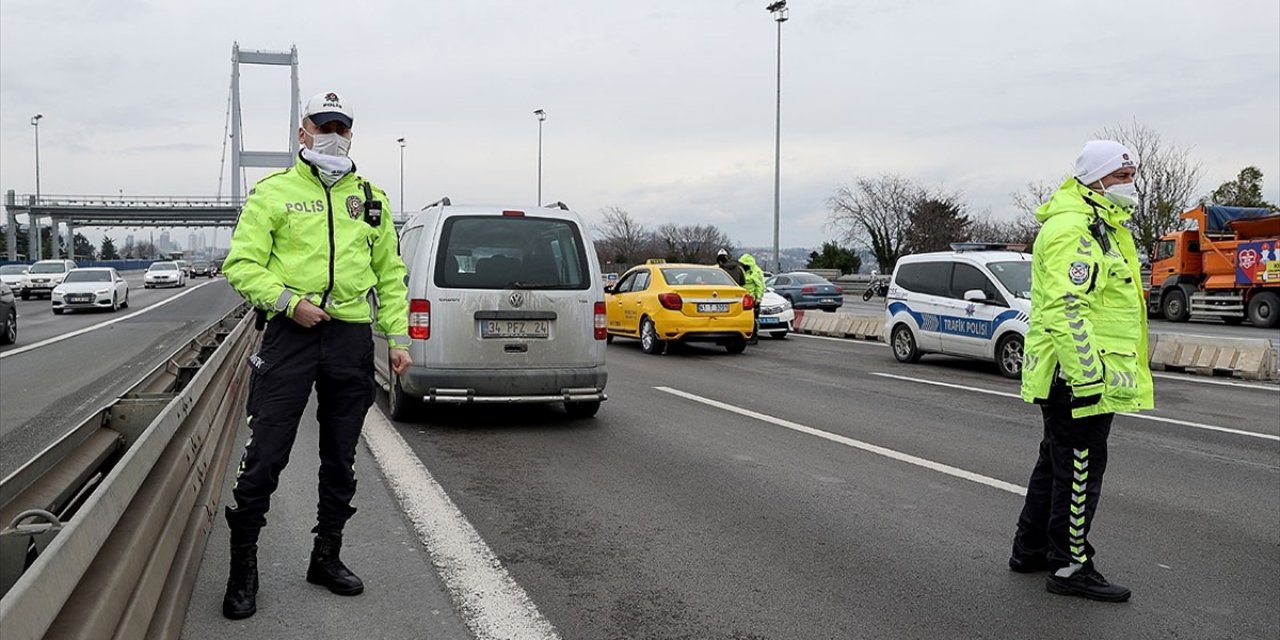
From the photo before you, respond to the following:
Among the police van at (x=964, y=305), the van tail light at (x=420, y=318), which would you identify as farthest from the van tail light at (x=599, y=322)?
the police van at (x=964, y=305)

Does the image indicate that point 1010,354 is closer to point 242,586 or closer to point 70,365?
point 242,586

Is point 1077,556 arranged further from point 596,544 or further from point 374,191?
point 374,191

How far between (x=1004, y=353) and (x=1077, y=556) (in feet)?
30.5

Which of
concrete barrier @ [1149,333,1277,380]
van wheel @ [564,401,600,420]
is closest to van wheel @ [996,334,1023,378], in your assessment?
concrete barrier @ [1149,333,1277,380]

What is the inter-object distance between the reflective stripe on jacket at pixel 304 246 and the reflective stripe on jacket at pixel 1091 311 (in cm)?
288

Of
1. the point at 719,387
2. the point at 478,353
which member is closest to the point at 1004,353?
the point at 719,387

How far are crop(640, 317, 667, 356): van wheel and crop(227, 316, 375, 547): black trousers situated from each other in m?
11.9

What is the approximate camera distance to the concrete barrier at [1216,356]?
1341 cm

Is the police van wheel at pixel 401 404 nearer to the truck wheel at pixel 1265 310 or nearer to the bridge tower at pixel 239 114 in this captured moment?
the truck wheel at pixel 1265 310

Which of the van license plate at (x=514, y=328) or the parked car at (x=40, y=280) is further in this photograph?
the parked car at (x=40, y=280)

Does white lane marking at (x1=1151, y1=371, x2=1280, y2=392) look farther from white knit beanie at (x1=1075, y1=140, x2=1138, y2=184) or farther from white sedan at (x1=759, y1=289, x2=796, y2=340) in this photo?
white knit beanie at (x1=1075, y1=140, x2=1138, y2=184)

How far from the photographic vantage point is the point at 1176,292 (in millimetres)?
28578

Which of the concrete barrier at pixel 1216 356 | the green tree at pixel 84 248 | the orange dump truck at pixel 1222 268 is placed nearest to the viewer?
the concrete barrier at pixel 1216 356

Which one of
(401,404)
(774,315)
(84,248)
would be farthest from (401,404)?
(84,248)
